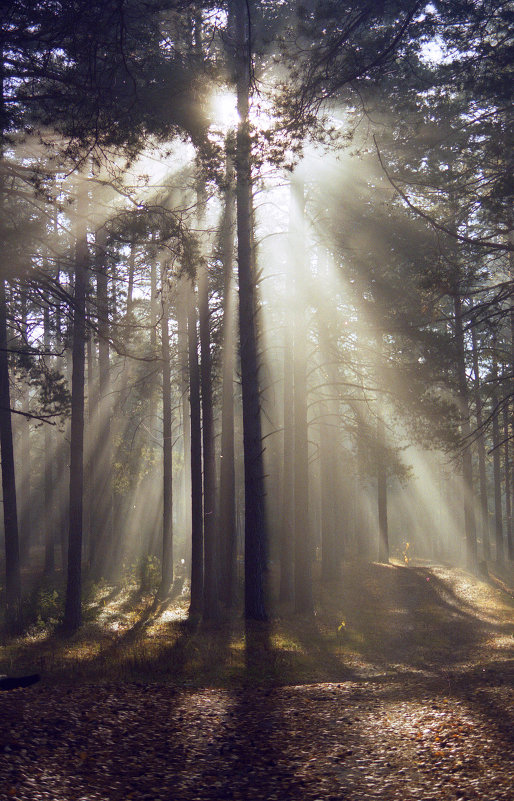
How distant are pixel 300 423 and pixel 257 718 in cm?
1096

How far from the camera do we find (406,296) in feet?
55.2

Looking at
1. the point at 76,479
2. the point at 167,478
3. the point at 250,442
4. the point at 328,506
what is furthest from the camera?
the point at 328,506

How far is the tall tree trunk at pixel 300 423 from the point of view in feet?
56.1

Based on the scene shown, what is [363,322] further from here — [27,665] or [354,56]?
[27,665]

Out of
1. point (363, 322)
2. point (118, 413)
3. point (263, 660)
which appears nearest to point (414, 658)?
point (263, 660)

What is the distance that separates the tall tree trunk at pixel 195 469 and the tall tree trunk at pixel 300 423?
8.56 feet

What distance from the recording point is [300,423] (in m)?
17.9

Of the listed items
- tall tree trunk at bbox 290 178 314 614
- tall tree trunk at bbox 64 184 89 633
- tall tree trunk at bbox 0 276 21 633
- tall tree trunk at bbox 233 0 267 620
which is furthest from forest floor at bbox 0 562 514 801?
tall tree trunk at bbox 290 178 314 614

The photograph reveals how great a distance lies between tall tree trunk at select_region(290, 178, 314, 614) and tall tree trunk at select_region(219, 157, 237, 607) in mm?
1817

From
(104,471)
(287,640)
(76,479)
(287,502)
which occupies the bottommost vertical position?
(287,640)

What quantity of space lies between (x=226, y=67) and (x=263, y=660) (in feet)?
42.4

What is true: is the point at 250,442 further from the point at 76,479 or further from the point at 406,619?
the point at 406,619

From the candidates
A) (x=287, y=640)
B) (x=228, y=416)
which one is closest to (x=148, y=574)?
(x=228, y=416)

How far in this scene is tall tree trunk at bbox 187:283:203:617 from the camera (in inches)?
680
